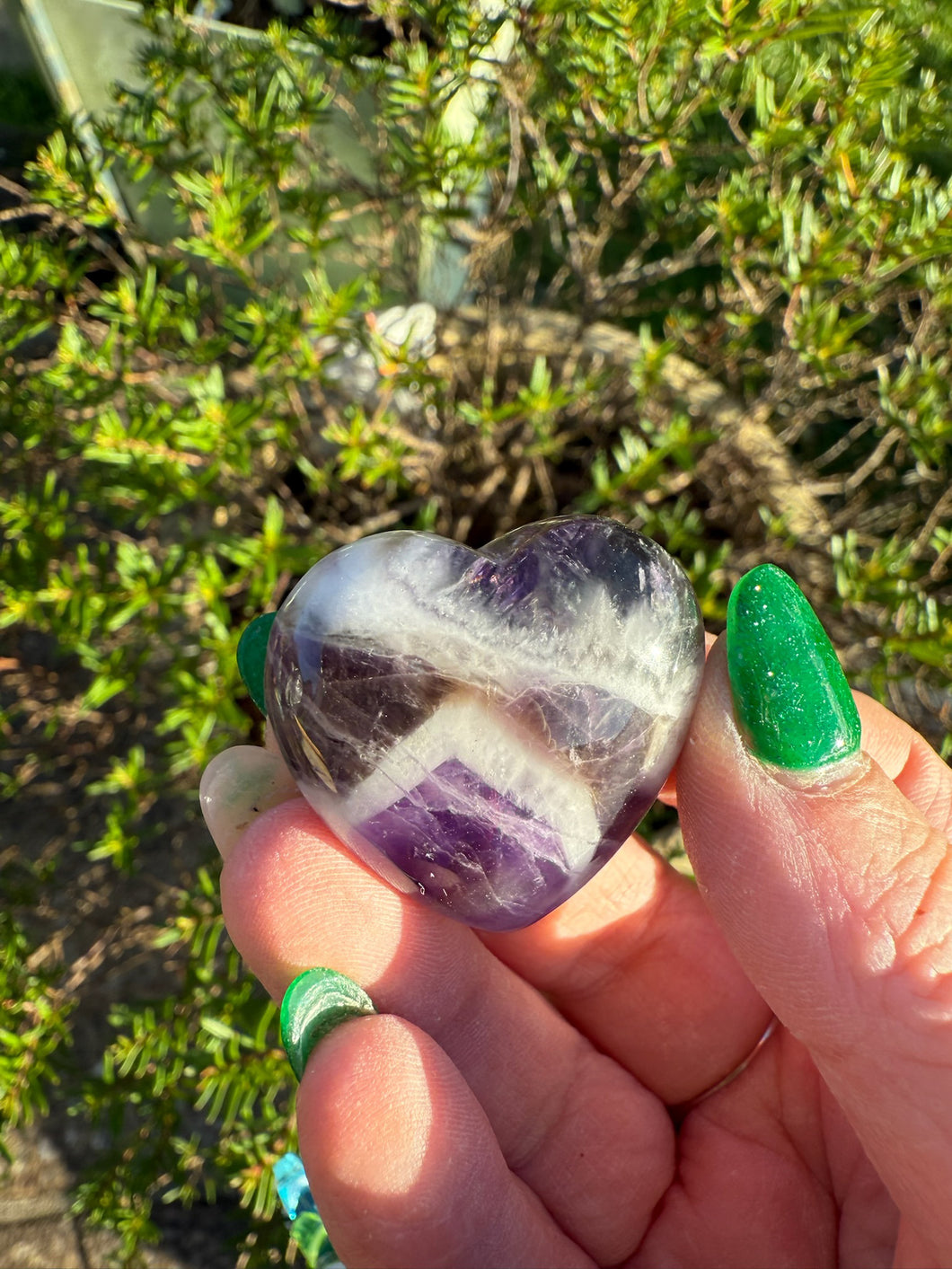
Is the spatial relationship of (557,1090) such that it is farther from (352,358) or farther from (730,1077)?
(352,358)

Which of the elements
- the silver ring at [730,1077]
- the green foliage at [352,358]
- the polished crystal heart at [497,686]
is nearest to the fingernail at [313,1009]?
the polished crystal heart at [497,686]

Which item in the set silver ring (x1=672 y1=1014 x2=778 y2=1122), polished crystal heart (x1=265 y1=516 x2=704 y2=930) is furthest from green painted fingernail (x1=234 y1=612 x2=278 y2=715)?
silver ring (x1=672 y1=1014 x2=778 y2=1122)

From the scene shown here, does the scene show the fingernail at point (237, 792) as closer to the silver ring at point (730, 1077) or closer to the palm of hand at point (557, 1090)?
the palm of hand at point (557, 1090)

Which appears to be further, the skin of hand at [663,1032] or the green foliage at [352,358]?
the green foliage at [352,358]

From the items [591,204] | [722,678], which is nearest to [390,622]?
[722,678]

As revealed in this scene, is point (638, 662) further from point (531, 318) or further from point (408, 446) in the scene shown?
point (531, 318)

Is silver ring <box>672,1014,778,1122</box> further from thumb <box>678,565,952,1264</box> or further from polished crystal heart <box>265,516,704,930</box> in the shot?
polished crystal heart <box>265,516,704,930</box>

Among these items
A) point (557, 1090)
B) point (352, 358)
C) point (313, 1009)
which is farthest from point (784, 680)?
point (352, 358)
